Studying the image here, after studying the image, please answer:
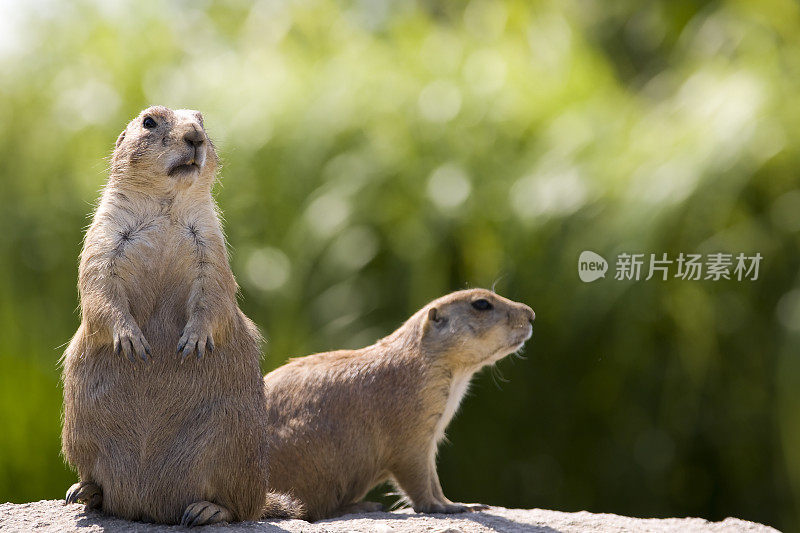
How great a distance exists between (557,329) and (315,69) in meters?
2.92

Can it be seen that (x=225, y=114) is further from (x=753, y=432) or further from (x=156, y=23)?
(x=753, y=432)

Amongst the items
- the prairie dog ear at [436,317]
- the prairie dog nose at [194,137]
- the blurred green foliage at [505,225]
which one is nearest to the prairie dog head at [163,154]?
the prairie dog nose at [194,137]

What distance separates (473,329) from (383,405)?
0.58 m

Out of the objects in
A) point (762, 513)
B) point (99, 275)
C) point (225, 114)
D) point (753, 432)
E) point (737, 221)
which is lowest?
point (762, 513)

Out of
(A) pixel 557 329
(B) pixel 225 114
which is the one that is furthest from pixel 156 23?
(A) pixel 557 329

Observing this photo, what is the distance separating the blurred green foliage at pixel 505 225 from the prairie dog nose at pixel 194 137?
304 cm

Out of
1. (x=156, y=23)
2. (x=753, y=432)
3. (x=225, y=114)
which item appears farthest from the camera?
(x=156, y=23)

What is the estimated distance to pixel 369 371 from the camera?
4512 millimetres

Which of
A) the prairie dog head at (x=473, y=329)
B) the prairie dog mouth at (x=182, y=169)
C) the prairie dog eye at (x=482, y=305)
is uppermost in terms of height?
the prairie dog mouth at (x=182, y=169)

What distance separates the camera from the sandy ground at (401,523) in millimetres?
3405
